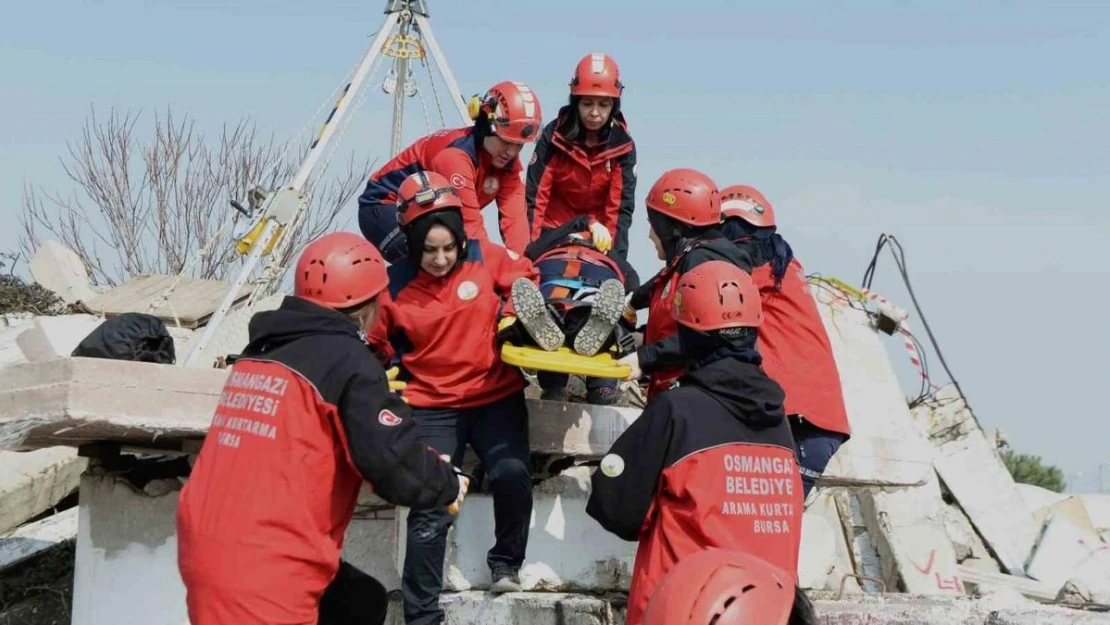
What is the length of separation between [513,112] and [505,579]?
2.30 meters

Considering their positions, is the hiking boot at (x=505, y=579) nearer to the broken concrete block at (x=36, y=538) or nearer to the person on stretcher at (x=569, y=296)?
the person on stretcher at (x=569, y=296)

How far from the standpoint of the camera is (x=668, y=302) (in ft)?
20.0

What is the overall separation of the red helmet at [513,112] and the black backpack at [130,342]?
1.96 meters

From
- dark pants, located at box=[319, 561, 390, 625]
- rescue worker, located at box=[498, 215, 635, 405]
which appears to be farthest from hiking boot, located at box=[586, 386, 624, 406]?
dark pants, located at box=[319, 561, 390, 625]

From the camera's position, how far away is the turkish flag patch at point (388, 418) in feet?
14.8

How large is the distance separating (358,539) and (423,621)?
4.34ft

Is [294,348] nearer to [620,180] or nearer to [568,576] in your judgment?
[568,576]

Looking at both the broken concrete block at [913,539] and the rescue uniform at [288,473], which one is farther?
the broken concrete block at [913,539]

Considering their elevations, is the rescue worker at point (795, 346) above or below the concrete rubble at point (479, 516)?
above

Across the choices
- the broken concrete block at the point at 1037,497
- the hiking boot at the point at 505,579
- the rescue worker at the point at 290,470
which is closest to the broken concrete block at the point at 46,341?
the hiking boot at the point at 505,579

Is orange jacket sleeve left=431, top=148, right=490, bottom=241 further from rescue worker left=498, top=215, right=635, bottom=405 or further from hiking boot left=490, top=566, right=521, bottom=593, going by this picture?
hiking boot left=490, top=566, right=521, bottom=593

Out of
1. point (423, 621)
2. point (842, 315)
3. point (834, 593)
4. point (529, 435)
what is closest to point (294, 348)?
point (423, 621)

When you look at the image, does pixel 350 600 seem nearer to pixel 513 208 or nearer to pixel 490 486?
pixel 490 486

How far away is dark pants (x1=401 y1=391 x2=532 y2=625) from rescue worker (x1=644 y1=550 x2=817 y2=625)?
2964mm
